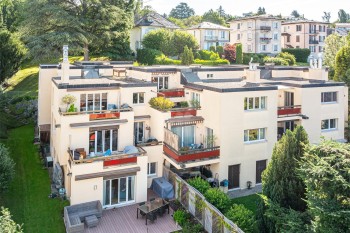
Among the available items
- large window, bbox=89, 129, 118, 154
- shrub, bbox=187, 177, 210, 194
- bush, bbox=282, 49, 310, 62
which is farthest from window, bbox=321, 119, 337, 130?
bush, bbox=282, 49, 310, 62

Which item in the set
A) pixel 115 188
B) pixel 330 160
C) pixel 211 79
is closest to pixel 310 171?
pixel 330 160

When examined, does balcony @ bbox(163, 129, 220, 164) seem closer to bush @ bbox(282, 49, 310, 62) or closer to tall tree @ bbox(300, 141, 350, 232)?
tall tree @ bbox(300, 141, 350, 232)

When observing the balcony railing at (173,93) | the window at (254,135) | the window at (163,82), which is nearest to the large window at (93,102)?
the balcony railing at (173,93)

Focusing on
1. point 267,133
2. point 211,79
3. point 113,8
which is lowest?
point 267,133

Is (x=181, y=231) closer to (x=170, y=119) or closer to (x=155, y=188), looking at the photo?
(x=155, y=188)

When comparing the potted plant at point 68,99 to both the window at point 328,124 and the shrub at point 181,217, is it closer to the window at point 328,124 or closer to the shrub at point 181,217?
the shrub at point 181,217
